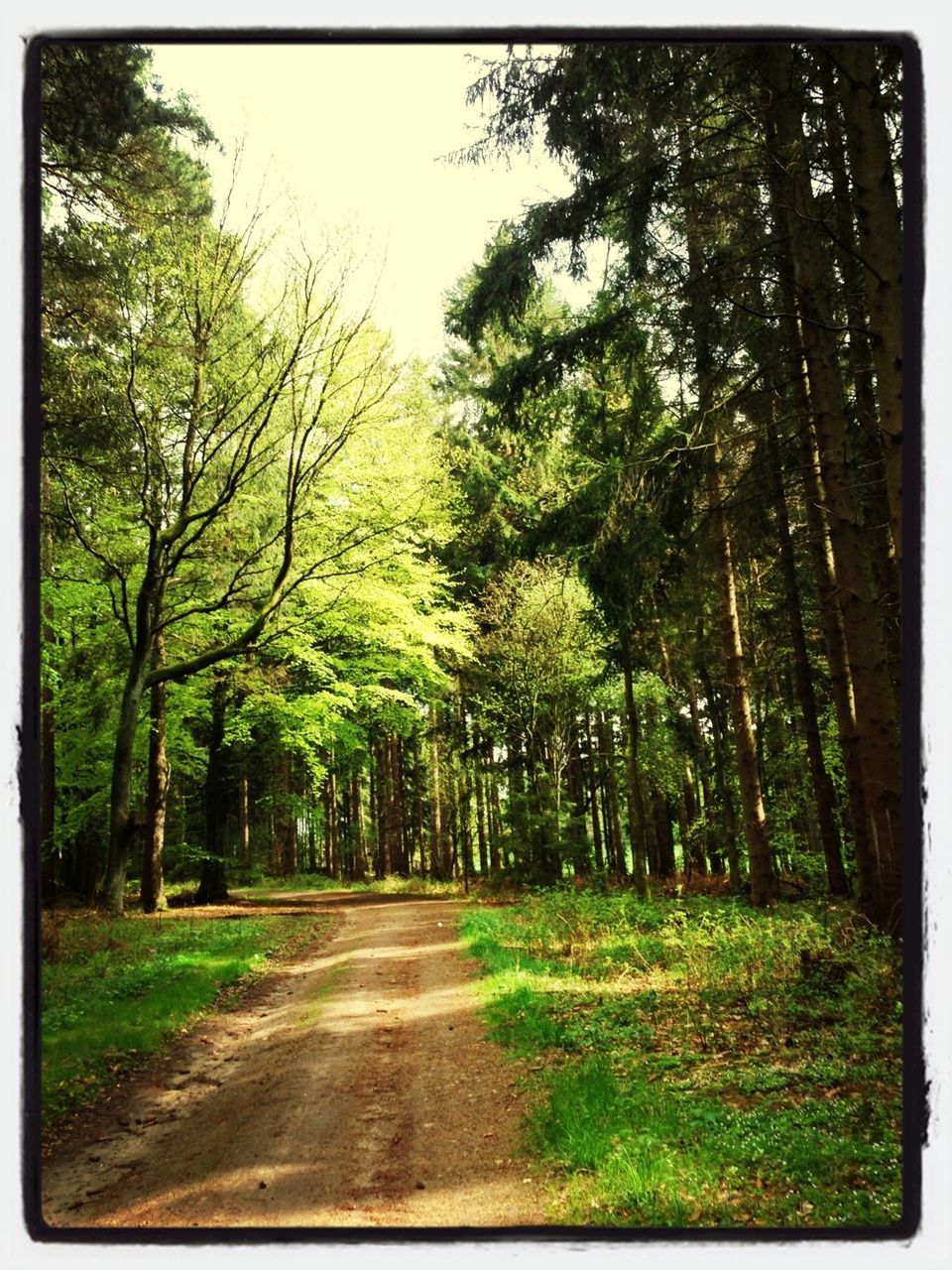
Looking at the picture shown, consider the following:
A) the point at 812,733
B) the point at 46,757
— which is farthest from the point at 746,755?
the point at 46,757

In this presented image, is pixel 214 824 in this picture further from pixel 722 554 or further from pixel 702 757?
pixel 722 554

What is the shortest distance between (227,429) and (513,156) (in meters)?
5.49

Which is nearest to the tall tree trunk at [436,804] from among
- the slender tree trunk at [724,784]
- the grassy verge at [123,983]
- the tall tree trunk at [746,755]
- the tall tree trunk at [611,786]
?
the tall tree trunk at [611,786]

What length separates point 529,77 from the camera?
355 cm


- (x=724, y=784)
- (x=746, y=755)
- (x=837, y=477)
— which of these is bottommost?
(x=724, y=784)

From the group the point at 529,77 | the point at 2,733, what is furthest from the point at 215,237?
the point at 2,733

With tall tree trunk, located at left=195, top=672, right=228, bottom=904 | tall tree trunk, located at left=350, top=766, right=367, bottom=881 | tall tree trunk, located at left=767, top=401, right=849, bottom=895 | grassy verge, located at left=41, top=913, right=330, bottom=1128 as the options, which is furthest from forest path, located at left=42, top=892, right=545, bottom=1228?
tall tree trunk, located at left=350, top=766, right=367, bottom=881

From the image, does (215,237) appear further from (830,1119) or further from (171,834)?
(171,834)

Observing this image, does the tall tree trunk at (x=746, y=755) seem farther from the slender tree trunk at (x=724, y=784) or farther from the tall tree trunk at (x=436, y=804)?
the tall tree trunk at (x=436, y=804)

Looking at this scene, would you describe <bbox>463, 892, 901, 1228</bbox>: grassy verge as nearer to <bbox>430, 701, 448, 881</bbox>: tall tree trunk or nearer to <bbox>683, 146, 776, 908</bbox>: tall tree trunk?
<bbox>683, 146, 776, 908</bbox>: tall tree trunk

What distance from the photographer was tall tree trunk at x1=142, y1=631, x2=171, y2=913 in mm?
13539

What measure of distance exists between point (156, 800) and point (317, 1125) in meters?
11.4

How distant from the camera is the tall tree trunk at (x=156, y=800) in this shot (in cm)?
1354

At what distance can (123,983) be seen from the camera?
22.0ft
